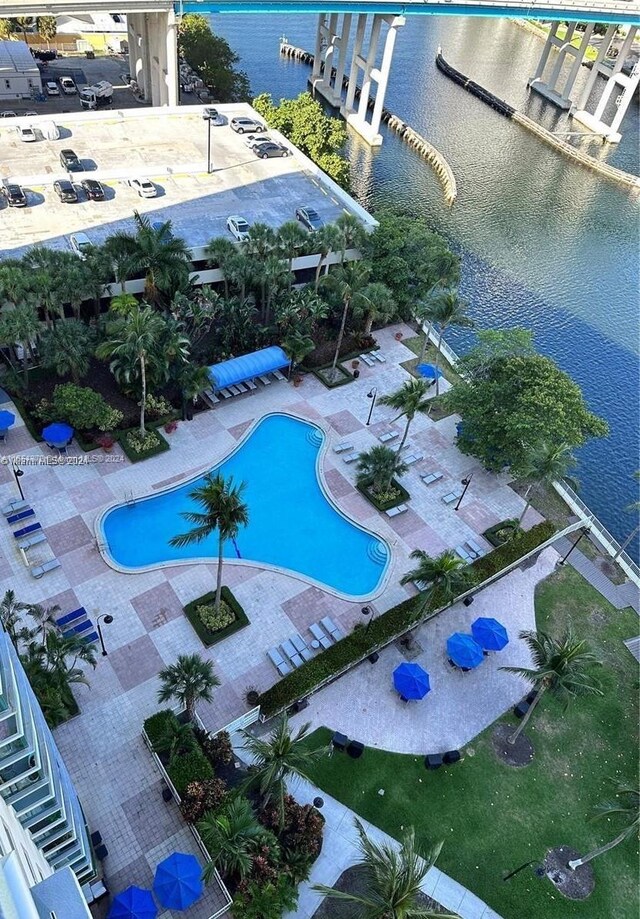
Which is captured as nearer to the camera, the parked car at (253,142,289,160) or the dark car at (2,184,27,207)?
the dark car at (2,184,27,207)

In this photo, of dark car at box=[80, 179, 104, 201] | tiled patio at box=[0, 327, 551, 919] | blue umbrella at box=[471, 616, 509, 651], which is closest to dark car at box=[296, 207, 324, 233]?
tiled patio at box=[0, 327, 551, 919]

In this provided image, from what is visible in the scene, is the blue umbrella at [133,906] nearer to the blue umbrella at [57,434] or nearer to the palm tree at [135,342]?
the blue umbrella at [57,434]

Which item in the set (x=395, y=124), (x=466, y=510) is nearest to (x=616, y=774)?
(x=466, y=510)

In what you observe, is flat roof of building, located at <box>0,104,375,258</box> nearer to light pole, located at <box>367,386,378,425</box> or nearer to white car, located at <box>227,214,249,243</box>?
white car, located at <box>227,214,249,243</box>

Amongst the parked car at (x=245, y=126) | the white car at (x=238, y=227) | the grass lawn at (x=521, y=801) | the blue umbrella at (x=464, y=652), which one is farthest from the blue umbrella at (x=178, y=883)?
the parked car at (x=245, y=126)

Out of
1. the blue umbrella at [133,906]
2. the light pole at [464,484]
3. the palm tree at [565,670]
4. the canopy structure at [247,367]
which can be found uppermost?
the palm tree at [565,670]

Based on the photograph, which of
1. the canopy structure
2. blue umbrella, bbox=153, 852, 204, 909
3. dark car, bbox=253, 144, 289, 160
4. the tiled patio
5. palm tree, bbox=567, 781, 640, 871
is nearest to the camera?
blue umbrella, bbox=153, 852, 204, 909

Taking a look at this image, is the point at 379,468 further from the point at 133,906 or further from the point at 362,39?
the point at 362,39
